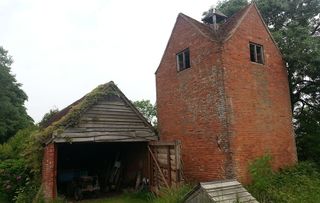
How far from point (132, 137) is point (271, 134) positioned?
21.8 ft

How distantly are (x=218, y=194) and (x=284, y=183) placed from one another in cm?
460

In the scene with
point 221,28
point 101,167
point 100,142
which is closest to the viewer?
point 221,28

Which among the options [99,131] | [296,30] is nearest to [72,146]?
[99,131]

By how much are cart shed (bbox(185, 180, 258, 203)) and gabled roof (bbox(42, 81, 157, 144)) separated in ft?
19.7

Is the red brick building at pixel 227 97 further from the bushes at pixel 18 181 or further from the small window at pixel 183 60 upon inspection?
the bushes at pixel 18 181

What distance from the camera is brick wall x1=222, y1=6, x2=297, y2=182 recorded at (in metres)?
11.9

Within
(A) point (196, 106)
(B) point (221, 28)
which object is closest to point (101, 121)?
(A) point (196, 106)

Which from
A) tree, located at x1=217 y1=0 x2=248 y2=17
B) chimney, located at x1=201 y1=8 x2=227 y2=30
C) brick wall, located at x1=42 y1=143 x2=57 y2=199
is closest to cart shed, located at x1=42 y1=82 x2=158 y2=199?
brick wall, located at x1=42 y1=143 x2=57 y2=199

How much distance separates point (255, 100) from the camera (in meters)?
12.8

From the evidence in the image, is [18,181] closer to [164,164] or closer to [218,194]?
[164,164]

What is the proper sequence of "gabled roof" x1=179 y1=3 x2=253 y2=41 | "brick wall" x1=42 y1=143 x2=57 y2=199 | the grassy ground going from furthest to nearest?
the grassy ground
"gabled roof" x1=179 y1=3 x2=253 y2=41
"brick wall" x1=42 y1=143 x2=57 y2=199

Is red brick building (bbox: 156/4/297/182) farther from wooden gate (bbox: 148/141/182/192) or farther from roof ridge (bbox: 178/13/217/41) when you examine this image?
wooden gate (bbox: 148/141/182/192)

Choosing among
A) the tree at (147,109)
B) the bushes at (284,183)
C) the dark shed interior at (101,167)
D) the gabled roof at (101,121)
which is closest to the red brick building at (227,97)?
the bushes at (284,183)

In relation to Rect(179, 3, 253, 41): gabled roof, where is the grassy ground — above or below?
below
